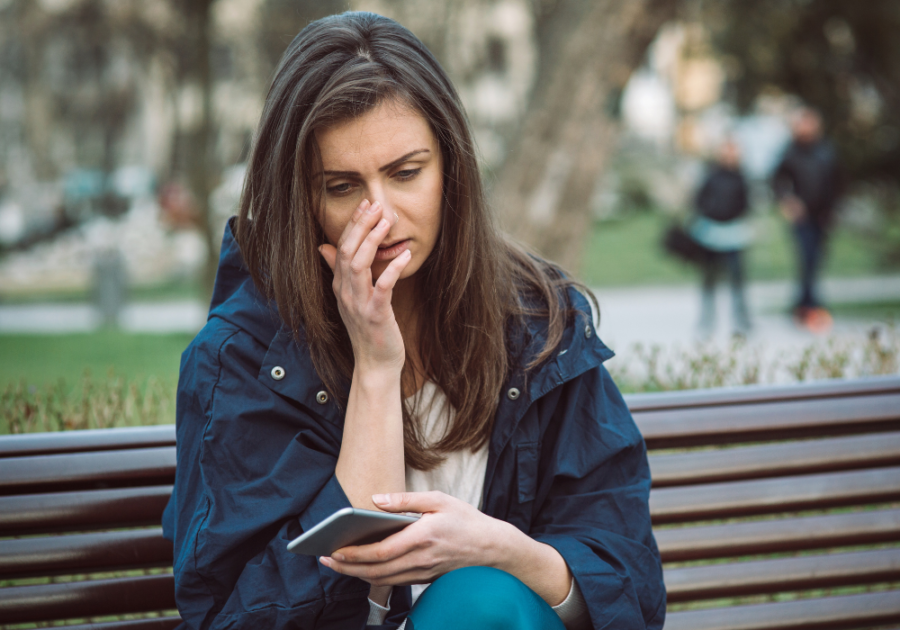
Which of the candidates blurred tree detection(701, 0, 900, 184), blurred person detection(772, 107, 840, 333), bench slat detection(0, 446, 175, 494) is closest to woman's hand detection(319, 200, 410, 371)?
bench slat detection(0, 446, 175, 494)

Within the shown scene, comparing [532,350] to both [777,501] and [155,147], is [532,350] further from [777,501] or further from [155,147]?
[155,147]

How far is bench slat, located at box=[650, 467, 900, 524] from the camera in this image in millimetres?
2416

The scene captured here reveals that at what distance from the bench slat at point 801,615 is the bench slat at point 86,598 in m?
1.31

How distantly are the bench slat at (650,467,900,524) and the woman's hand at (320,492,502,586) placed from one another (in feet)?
→ 2.61

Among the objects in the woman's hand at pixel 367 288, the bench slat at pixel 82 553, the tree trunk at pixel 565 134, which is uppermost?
the tree trunk at pixel 565 134

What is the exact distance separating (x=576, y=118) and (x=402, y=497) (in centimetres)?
470

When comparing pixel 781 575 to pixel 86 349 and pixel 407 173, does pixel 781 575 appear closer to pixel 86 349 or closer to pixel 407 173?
pixel 407 173

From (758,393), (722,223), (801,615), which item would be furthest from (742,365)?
(722,223)

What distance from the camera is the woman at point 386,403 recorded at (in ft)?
5.71

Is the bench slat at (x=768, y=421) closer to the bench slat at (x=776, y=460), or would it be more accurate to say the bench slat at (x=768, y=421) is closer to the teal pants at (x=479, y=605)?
the bench slat at (x=776, y=460)

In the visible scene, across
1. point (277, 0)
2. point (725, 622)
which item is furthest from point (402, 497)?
point (277, 0)

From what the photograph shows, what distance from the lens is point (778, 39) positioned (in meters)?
15.8

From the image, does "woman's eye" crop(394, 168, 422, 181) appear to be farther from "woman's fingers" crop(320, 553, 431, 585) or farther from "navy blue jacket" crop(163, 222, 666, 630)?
"woman's fingers" crop(320, 553, 431, 585)

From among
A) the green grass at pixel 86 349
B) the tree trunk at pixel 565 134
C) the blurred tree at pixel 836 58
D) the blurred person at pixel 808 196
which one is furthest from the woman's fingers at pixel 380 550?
the blurred tree at pixel 836 58
